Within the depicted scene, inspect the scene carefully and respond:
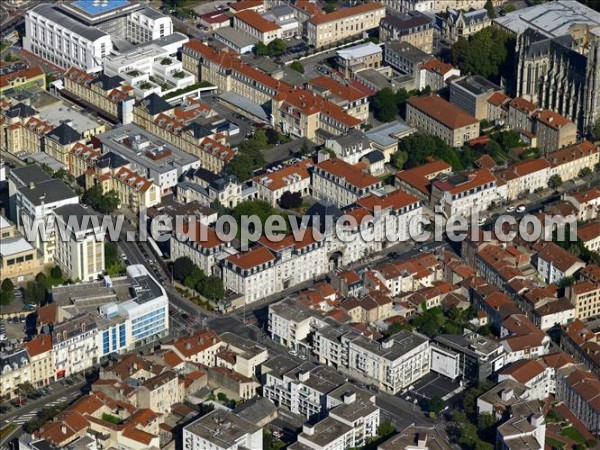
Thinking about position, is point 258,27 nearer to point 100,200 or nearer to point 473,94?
point 473,94

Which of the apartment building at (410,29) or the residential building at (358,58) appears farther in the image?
the apartment building at (410,29)

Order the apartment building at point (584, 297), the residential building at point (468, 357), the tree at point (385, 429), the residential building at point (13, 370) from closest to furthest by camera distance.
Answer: the tree at point (385, 429), the residential building at point (13, 370), the residential building at point (468, 357), the apartment building at point (584, 297)

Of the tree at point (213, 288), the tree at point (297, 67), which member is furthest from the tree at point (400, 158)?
the tree at point (213, 288)

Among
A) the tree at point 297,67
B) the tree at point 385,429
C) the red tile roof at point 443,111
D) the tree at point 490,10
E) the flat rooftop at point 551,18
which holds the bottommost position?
the tree at point 385,429

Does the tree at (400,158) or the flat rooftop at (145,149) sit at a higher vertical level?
the flat rooftop at (145,149)

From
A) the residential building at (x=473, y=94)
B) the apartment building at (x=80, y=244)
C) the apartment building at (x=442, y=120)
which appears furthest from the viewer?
the residential building at (x=473, y=94)

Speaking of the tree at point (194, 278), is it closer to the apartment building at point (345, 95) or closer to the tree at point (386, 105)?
the apartment building at point (345, 95)

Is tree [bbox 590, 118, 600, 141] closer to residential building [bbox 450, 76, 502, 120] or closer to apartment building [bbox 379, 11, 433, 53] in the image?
residential building [bbox 450, 76, 502, 120]
